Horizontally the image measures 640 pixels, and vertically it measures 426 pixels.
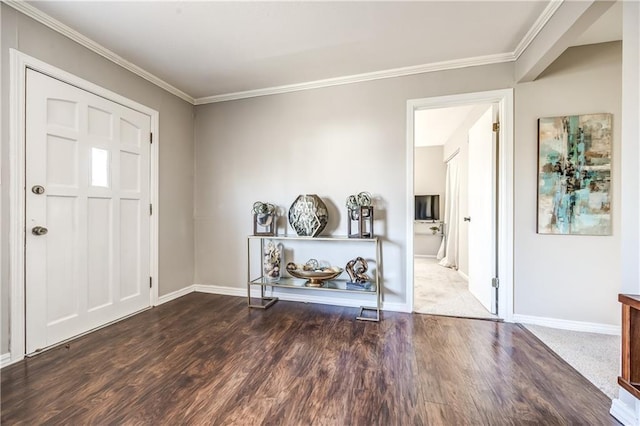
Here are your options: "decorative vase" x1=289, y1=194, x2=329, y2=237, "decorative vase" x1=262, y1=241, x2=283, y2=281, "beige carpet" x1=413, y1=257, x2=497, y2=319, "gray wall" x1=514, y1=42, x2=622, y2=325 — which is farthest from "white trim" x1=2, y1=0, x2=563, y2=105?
"beige carpet" x1=413, y1=257, x2=497, y2=319

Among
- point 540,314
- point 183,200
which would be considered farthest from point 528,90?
point 183,200

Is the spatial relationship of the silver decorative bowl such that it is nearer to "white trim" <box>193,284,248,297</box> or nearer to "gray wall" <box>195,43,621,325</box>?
"gray wall" <box>195,43,621,325</box>

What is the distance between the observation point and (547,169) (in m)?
2.32

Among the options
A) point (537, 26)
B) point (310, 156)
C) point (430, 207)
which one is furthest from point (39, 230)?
point (430, 207)

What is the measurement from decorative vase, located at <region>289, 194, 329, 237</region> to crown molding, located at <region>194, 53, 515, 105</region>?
4.06 ft

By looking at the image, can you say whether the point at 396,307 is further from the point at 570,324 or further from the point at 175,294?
the point at 175,294

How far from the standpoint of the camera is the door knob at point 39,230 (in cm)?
189

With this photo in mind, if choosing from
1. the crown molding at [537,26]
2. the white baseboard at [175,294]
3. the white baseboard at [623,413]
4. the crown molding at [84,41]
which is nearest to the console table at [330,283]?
the white baseboard at [175,294]

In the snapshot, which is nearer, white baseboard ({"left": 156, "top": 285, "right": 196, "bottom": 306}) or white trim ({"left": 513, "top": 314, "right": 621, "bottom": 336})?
white trim ({"left": 513, "top": 314, "right": 621, "bottom": 336})

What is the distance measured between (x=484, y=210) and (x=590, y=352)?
4.54 feet

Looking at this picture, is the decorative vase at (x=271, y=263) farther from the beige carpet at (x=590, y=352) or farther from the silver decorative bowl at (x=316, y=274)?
the beige carpet at (x=590, y=352)

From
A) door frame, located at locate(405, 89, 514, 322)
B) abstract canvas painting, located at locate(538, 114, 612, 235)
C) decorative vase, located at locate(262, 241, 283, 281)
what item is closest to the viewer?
abstract canvas painting, located at locate(538, 114, 612, 235)

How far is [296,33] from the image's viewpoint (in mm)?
2119

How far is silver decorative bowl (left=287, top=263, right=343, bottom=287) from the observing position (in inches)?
105
